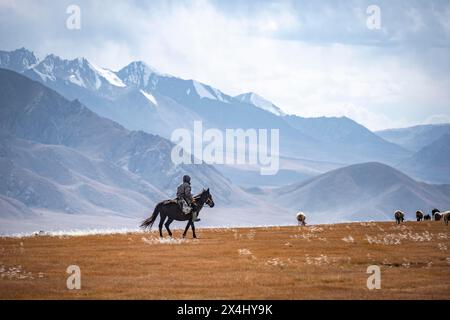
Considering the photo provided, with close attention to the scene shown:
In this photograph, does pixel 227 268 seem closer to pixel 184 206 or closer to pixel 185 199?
pixel 184 206

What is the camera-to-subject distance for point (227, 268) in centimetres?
3097

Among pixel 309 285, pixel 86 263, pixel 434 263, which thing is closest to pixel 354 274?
pixel 309 285

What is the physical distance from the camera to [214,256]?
3528 centimetres

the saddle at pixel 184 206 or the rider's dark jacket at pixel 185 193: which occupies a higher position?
the rider's dark jacket at pixel 185 193

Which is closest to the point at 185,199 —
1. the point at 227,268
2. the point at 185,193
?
the point at 185,193

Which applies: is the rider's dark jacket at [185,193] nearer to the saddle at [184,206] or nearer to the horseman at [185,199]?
the horseman at [185,199]

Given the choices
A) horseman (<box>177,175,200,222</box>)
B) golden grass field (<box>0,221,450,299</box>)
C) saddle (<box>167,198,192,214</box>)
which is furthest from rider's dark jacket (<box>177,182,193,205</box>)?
golden grass field (<box>0,221,450,299</box>)

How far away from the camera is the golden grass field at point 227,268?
2488cm

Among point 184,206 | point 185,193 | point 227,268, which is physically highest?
point 185,193

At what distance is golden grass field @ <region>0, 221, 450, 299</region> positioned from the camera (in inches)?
979

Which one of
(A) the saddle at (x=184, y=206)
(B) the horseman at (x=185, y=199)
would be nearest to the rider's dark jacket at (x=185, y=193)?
(B) the horseman at (x=185, y=199)

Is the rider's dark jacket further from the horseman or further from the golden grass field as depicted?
the golden grass field
